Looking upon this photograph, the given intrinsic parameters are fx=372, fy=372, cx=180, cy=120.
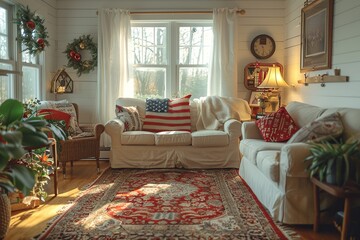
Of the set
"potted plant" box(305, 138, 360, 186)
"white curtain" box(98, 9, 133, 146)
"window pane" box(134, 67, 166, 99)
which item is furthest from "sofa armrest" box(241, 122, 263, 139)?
"white curtain" box(98, 9, 133, 146)

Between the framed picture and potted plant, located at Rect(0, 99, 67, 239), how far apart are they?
2.96m

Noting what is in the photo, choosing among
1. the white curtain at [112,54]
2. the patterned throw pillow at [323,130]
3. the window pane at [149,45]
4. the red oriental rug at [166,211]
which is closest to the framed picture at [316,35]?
the patterned throw pillow at [323,130]

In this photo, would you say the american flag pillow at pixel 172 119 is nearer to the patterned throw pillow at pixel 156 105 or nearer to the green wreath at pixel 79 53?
the patterned throw pillow at pixel 156 105

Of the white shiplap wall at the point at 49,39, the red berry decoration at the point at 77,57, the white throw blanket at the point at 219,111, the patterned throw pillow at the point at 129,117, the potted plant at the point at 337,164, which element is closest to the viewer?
the potted plant at the point at 337,164

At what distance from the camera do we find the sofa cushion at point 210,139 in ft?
15.3

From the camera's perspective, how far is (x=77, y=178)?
4.36 meters

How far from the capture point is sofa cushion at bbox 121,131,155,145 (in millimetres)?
4668

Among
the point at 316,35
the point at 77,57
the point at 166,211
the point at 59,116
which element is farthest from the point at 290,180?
the point at 77,57

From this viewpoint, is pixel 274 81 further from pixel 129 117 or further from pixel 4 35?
pixel 4 35

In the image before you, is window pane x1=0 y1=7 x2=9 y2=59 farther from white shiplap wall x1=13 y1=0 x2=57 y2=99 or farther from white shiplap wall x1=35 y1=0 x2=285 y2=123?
white shiplap wall x1=35 y1=0 x2=285 y2=123

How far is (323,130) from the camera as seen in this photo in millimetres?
2918

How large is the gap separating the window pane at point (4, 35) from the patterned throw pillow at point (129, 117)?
4.89ft

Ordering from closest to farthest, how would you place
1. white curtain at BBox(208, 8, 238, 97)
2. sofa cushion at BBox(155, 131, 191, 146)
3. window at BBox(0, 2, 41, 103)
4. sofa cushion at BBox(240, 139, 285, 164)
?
sofa cushion at BBox(240, 139, 285, 164), window at BBox(0, 2, 41, 103), sofa cushion at BBox(155, 131, 191, 146), white curtain at BBox(208, 8, 238, 97)

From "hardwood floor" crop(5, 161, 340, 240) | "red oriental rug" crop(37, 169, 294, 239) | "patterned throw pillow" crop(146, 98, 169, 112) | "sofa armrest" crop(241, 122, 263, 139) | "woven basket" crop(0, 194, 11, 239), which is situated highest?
"patterned throw pillow" crop(146, 98, 169, 112)
